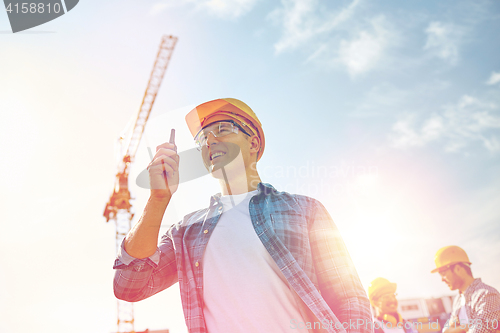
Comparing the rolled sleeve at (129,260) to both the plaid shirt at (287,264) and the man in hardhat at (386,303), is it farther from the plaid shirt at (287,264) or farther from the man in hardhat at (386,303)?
the man in hardhat at (386,303)

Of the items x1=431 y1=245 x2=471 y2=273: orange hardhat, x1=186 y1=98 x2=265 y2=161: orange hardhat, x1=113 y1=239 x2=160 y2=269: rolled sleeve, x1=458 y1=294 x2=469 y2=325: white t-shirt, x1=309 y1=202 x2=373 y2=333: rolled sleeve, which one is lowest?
x1=458 y1=294 x2=469 y2=325: white t-shirt

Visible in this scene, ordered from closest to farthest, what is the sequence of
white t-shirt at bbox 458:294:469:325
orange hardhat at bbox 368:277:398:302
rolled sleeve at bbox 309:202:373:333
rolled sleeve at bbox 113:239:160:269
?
rolled sleeve at bbox 309:202:373:333, rolled sleeve at bbox 113:239:160:269, white t-shirt at bbox 458:294:469:325, orange hardhat at bbox 368:277:398:302

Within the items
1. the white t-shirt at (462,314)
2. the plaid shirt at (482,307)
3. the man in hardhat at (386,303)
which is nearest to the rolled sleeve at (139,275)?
the plaid shirt at (482,307)

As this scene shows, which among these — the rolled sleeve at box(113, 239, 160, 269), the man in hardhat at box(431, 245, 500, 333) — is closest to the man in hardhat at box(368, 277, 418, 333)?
the man in hardhat at box(431, 245, 500, 333)

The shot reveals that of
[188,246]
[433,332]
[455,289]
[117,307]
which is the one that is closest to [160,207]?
[188,246]

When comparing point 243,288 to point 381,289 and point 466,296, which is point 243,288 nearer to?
point 466,296

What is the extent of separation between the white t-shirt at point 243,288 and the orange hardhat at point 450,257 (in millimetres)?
7549

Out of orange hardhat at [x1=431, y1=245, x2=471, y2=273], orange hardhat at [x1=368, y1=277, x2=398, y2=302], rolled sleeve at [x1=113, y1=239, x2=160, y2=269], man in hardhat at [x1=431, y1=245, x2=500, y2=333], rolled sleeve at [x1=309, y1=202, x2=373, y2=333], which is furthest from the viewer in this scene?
orange hardhat at [x1=368, y1=277, x2=398, y2=302]

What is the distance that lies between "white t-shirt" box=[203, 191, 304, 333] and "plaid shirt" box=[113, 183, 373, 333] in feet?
0.21

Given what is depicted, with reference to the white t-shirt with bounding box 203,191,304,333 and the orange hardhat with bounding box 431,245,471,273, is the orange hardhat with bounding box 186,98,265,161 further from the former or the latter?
the orange hardhat with bounding box 431,245,471,273

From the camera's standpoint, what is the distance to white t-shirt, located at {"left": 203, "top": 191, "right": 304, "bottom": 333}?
213 centimetres

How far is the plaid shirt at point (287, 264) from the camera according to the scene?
2.12 metres

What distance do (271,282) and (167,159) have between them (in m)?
1.03

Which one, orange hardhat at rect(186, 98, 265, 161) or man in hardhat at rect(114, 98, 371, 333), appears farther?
orange hardhat at rect(186, 98, 265, 161)
